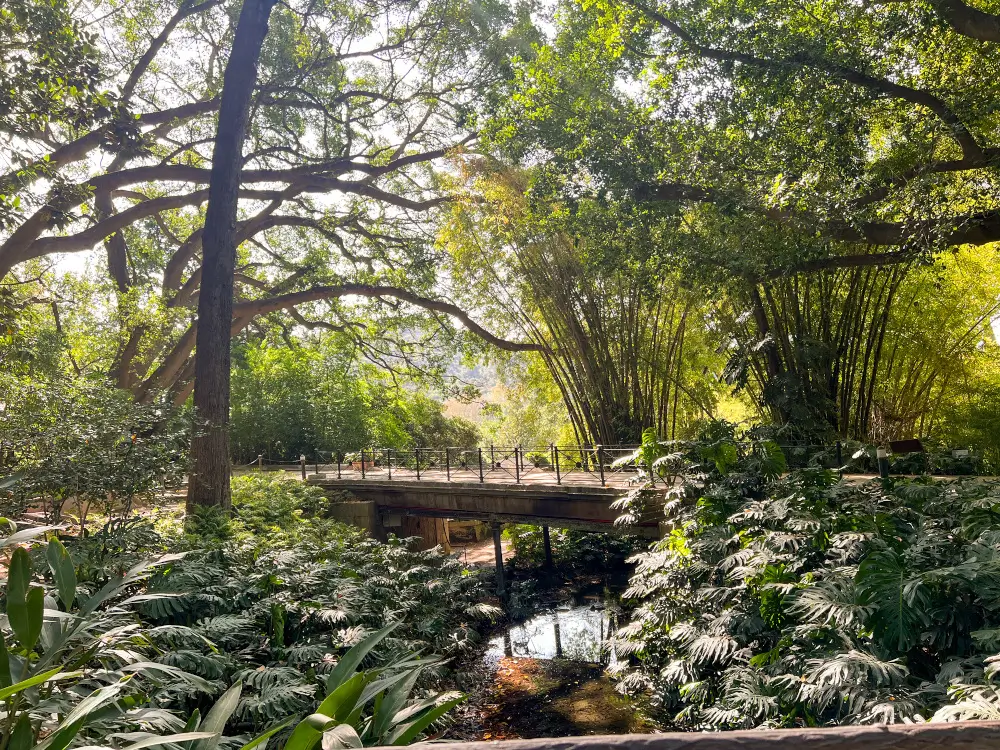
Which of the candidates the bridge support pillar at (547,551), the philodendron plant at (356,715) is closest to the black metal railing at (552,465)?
the bridge support pillar at (547,551)

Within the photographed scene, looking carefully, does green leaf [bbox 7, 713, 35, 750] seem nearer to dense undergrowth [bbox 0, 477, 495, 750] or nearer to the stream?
dense undergrowth [bbox 0, 477, 495, 750]

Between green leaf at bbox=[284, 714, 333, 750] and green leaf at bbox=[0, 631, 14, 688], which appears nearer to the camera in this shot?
green leaf at bbox=[284, 714, 333, 750]

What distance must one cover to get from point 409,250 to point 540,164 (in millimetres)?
4387

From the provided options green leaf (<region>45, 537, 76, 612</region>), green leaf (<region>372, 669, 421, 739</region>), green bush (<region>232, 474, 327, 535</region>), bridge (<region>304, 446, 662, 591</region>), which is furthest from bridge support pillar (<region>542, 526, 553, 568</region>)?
green leaf (<region>372, 669, 421, 739</region>)

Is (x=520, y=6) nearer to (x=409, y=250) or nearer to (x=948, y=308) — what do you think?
(x=409, y=250)

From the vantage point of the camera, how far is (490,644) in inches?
346

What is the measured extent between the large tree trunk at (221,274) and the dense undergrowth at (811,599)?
550cm

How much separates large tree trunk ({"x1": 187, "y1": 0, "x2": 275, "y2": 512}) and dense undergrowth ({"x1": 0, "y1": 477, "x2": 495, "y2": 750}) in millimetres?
700

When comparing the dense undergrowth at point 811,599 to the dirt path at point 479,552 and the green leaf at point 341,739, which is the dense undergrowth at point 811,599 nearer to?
the green leaf at point 341,739

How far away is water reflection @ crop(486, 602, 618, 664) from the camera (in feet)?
27.1

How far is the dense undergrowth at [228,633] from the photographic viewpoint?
5.61ft

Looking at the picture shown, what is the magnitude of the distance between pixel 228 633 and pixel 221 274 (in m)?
5.37

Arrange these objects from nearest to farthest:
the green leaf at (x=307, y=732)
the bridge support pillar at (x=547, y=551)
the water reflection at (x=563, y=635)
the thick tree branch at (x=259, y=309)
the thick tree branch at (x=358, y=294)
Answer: the green leaf at (x=307, y=732), the water reflection at (x=563, y=635), the thick tree branch at (x=259, y=309), the thick tree branch at (x=358, y=294), the bridge support pillar at (x=547, y=551)

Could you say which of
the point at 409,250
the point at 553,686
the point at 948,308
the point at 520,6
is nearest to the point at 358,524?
the point at 409,250
